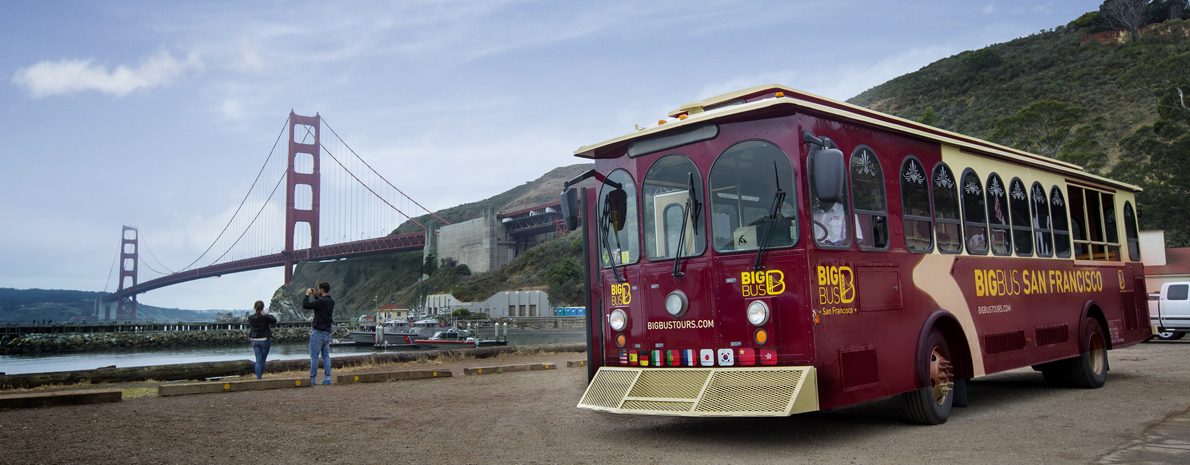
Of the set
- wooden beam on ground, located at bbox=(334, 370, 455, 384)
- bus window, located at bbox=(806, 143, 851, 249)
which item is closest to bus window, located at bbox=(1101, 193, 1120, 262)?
bus window, located at bbox=(806, 143, 851, 249)

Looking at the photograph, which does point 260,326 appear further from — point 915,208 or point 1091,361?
point 1091,361

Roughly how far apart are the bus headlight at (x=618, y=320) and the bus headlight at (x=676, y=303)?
1.63 ft

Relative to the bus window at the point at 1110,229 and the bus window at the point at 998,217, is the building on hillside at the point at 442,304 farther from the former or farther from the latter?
the bus window at the point at 998,217

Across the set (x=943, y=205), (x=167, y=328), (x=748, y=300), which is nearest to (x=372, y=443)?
(x=748, y=300)

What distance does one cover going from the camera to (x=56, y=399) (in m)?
8.65

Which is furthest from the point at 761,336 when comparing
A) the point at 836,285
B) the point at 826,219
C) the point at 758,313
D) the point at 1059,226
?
the point at 1059,226

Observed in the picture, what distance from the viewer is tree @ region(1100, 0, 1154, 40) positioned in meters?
69.3

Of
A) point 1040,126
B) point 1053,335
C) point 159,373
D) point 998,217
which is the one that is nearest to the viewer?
point 998,217

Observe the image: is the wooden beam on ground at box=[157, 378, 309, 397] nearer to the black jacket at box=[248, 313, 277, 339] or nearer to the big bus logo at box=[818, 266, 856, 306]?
the black jacket at box=[248, 313, 277, 339]

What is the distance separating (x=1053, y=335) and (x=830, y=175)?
17.2 ft

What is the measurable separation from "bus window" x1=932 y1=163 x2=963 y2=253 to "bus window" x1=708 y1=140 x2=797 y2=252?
2.21 m

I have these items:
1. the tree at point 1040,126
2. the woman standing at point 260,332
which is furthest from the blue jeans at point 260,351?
the tree at point 1040,126

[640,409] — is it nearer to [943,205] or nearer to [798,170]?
[798,170]

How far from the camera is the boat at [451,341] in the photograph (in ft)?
168
